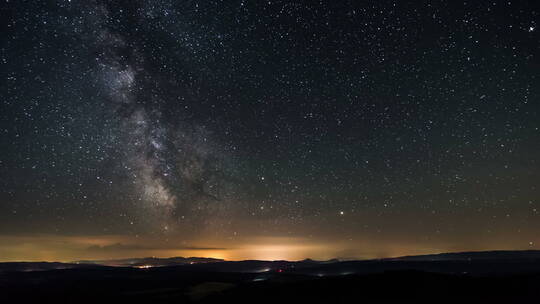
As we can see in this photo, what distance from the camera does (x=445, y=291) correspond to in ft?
112

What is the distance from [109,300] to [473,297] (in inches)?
1319

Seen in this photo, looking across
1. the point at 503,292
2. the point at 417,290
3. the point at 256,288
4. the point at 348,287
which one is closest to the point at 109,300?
the point at 256,288

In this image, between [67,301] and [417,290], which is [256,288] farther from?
[67,301]

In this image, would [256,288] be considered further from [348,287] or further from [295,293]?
[348,287]

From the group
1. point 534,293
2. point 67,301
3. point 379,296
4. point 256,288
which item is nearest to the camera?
point 534,293

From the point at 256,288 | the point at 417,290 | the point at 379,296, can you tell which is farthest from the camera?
the point at 256,288

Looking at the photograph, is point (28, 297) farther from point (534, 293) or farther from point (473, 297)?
point (534, 293)

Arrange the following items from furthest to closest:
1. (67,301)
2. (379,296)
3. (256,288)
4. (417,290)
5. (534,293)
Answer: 1. (256,288)
2. (67,301)
3. (417,290)
4. (379,296)
5. (534,293)

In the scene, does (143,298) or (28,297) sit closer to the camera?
(143,298)

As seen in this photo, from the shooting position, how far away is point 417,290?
35.1m

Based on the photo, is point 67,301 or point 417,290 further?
point 67,301

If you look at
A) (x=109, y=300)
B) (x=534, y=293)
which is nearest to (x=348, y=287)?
(x=534, y=293)

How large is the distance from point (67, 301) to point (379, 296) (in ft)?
101

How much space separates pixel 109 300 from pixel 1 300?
12.9 metres
